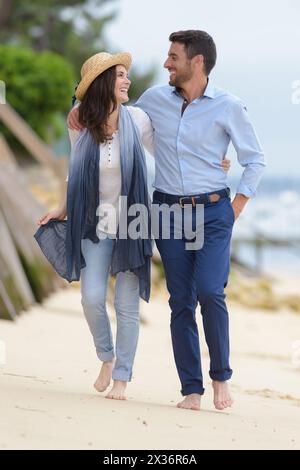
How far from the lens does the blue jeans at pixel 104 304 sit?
5660mm

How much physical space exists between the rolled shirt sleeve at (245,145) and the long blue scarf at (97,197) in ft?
1.42

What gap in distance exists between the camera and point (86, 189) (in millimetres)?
5668

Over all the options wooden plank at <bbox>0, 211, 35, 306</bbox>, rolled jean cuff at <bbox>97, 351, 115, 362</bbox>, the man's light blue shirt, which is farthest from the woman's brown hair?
wooden plank at <bbox>0, 211, 35, 306</bbox>

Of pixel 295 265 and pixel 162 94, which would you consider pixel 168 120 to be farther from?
pixel 295 265

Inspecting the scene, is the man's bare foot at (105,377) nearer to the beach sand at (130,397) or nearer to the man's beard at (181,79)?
the beach sand at (130,397)

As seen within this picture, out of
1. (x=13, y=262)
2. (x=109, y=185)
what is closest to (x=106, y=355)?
(x=109, y=185)

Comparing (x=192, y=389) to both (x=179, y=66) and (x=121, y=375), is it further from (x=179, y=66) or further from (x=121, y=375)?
(x=179, y=66)

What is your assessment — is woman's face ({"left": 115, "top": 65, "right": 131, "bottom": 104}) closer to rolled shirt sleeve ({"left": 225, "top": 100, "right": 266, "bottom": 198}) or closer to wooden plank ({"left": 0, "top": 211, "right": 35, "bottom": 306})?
rolled shirt sleeve ({"left": 225, "top": 100, "right": 266, "bottom": 198})

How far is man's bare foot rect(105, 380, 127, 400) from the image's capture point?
5.73 metres

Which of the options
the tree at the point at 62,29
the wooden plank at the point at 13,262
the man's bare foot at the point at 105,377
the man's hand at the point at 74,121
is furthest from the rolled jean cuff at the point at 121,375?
the tree at the point at 62,29

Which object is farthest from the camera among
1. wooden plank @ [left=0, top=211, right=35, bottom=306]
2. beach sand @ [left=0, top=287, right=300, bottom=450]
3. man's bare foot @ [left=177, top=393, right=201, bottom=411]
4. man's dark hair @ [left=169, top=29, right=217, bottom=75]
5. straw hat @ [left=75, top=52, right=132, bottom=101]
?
wooden plank @ [left=0, top=211, right=35, bottom=306]

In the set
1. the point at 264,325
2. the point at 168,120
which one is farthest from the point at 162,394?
the point at 264,325

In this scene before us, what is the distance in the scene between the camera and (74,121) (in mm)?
5750
